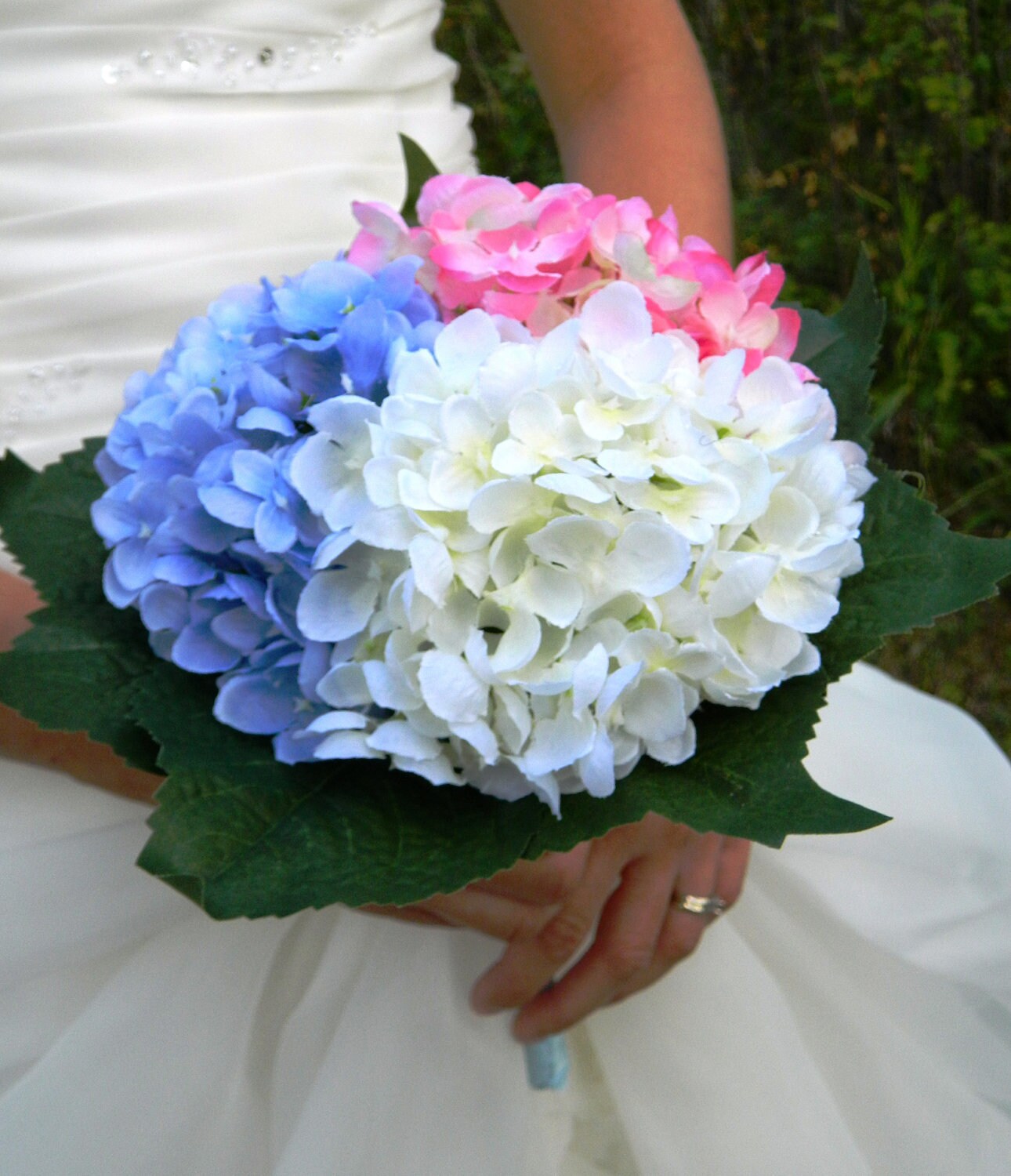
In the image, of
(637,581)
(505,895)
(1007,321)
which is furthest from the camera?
(1007,321)

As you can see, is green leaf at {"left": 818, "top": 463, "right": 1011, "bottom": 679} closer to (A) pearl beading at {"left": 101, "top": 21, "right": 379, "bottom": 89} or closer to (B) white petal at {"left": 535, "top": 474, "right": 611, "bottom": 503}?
(B) white petal at {"left": 535, "top": 474, "right": 611, "bottom": 503}

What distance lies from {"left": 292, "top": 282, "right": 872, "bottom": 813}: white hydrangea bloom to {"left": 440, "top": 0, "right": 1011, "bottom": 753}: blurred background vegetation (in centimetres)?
189

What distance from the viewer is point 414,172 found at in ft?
2.84

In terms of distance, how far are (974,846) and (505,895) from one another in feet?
1.52

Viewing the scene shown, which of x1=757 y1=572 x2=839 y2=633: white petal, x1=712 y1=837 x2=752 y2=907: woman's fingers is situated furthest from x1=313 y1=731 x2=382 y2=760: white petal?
x1=712 y1=837 x2=752 y2=907: woman's fingers

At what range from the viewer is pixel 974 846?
0.99 meters

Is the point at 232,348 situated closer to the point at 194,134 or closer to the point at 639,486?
the point at 639,486

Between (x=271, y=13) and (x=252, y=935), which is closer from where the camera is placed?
(x=252, y=935)

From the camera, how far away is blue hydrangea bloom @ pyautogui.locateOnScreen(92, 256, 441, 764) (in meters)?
0.55

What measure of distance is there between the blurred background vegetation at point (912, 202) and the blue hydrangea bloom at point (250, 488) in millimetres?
1939

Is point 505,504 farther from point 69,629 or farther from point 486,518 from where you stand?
point 69,629

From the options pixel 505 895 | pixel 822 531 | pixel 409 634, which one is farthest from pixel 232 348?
pixel 505 895

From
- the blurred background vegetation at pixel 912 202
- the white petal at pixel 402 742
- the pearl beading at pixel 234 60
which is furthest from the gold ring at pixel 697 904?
the blurred background vegetation at pixel 912 202

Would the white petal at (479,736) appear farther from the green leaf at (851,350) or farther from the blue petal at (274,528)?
the green leaf at (851,350)
